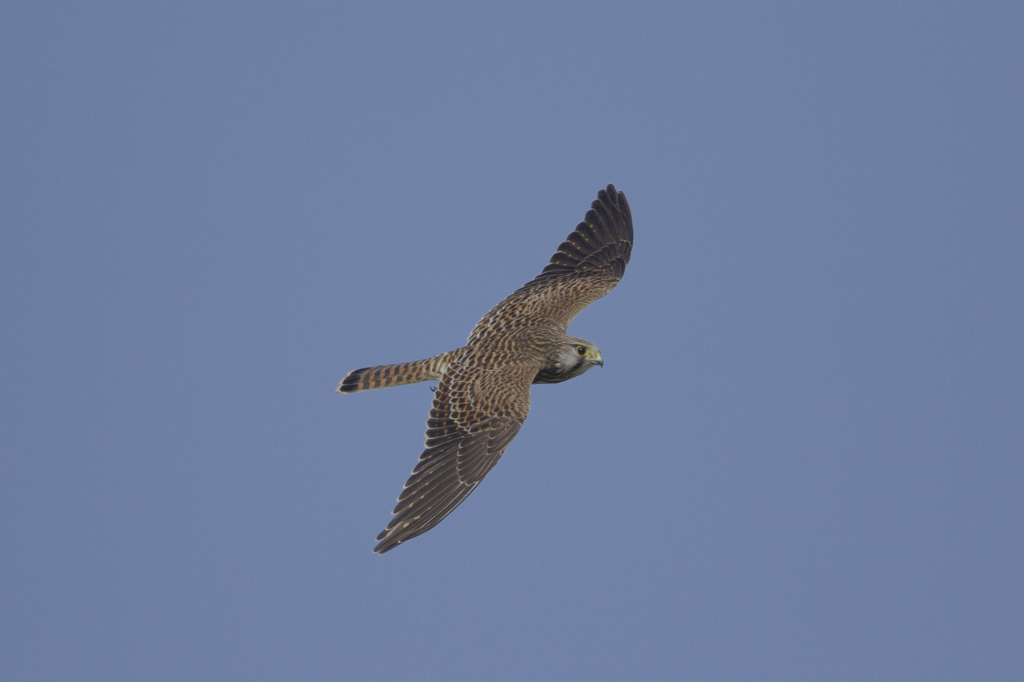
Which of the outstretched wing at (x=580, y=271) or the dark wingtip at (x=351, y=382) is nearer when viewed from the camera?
the dark wingtip at (x=351, y=382)

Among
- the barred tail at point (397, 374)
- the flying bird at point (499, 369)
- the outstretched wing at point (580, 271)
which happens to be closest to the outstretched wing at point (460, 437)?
the flying bird at point (499, 369)

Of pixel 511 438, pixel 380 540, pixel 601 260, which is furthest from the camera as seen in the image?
pixel 601 260

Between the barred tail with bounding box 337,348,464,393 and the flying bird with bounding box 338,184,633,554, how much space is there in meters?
0.01

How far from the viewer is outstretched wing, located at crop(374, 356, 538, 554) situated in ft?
30.5

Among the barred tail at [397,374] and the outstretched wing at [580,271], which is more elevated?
the outstretched wing at [580,271]

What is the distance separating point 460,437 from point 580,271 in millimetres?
4296

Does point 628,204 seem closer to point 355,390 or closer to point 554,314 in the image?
point 554,314

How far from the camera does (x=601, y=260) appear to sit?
1374 cm

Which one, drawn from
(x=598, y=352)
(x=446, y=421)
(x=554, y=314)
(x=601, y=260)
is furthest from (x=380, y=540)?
(x=601, y=260)

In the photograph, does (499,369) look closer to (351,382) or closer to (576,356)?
(576,356)

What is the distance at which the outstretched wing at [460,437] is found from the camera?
9.30 meters

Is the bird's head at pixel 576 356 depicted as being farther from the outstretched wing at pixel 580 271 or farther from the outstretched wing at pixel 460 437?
the outstretched wing at pixel 580 271

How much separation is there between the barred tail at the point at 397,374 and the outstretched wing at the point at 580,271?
0.79 meters

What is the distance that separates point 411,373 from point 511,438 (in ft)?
6.54
